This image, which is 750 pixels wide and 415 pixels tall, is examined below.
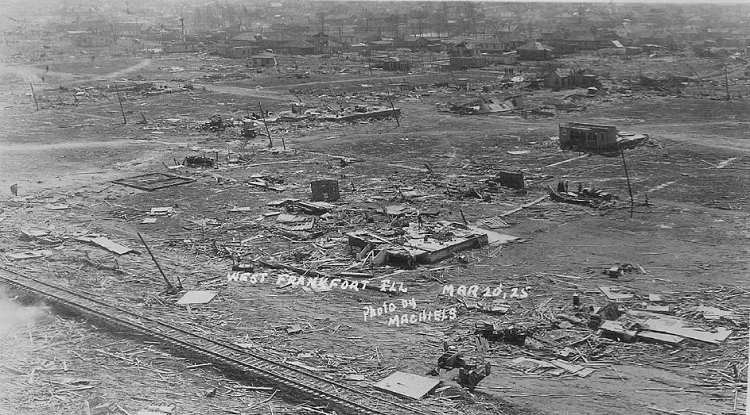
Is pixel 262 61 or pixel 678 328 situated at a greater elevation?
pixel 262 61

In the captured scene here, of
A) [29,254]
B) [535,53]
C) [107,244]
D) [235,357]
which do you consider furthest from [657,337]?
[535,53]

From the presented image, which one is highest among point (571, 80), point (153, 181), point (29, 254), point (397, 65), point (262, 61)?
point (262, 61)

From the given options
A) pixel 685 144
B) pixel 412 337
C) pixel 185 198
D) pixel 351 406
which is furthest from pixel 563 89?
pixel 351 406

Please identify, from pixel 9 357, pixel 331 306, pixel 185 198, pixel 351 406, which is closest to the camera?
pixel 351 406

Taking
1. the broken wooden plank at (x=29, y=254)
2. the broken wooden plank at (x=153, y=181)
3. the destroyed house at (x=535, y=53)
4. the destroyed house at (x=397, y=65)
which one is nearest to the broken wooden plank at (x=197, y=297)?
the broken wooden plank at (x=29, y=254)

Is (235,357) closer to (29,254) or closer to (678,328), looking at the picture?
(678,328)

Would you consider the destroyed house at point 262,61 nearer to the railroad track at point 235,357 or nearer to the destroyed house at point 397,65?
the destroyed house at point 397,65

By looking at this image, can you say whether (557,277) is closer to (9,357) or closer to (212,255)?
(212,255)
